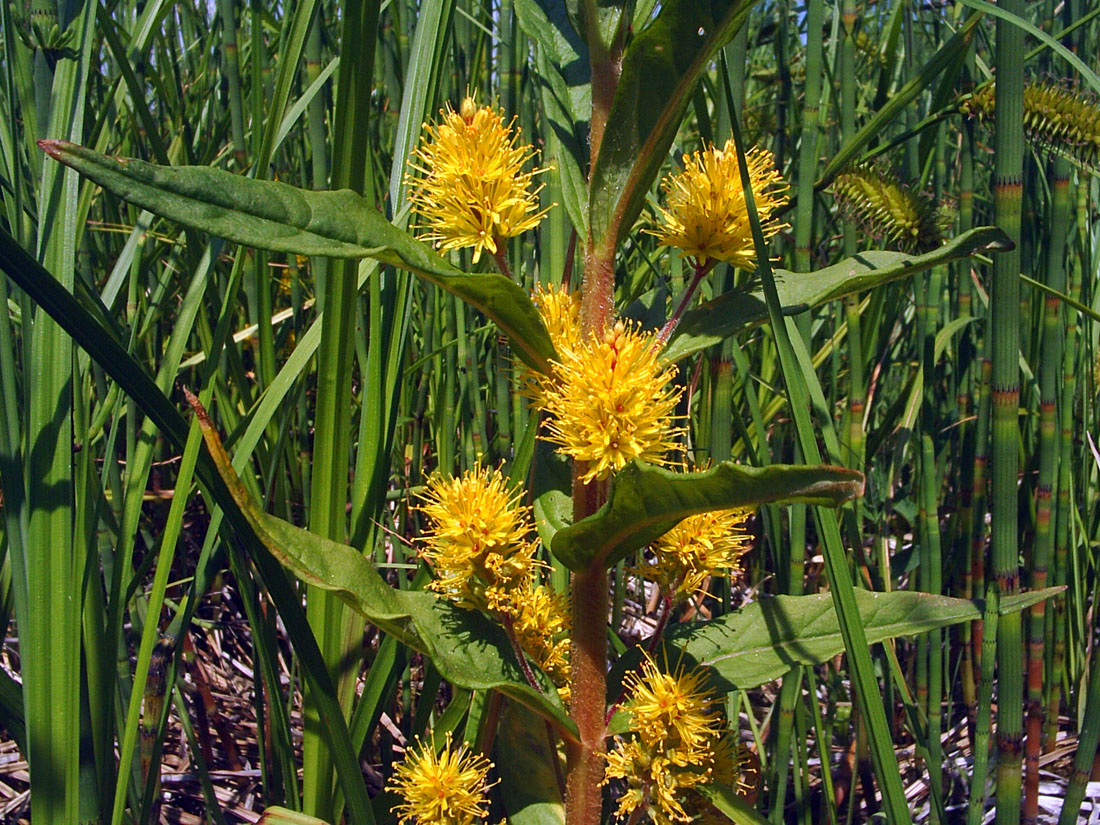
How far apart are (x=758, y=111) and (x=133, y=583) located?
4.93 feet

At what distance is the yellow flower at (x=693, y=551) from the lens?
0.72 m

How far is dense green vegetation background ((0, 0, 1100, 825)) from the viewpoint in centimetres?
69

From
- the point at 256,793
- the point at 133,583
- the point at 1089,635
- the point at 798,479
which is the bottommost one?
the point at 256,793

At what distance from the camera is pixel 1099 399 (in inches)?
57.1

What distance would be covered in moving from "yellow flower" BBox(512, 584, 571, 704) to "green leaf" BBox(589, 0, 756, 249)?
12.0 inches

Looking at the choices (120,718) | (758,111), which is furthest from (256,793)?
(758,111)

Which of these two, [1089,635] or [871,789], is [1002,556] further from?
[1089,635]

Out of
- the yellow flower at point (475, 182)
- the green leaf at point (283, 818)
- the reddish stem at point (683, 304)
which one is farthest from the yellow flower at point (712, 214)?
the green leaf at point (283, 818)

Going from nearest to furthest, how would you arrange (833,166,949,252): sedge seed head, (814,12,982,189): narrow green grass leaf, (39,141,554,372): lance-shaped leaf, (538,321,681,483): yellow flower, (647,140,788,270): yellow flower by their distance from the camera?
(39,141,554,372): lance-shaped leaf < (538,321,681,483): yellow flower < (647,140,788,270): yellow flower < (814,12,982,189): narrow green grass leaf < (833,166,949,252): sedge seed head

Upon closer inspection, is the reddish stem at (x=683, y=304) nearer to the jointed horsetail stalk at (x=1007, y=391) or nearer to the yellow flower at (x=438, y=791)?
the jointed horsetail stalk at (x=1007, y=391)

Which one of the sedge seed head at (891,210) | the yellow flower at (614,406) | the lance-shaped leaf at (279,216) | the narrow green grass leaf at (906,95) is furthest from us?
the sedge seed head at (891,210)

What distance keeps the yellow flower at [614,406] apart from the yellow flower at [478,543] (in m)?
0.08

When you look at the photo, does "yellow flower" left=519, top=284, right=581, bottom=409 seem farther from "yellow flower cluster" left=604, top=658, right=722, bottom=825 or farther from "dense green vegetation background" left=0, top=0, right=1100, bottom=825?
"yellow flower cluster" left=604, top=658, right=722, bottom=825

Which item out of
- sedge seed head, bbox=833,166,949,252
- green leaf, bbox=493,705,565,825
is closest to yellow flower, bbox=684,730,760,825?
green leaf, bbox=493,705,565,825
